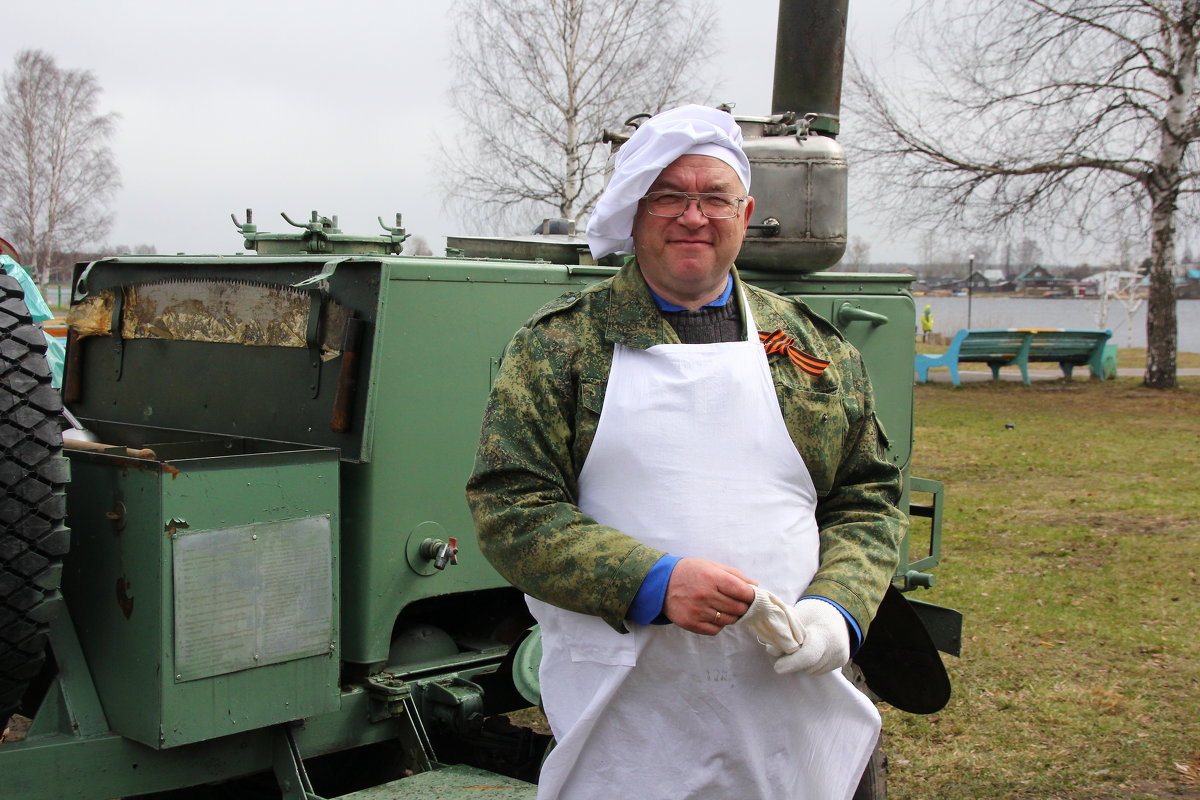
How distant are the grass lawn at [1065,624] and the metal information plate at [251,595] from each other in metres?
A: 2.35

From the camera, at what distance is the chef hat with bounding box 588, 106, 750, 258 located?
219cm

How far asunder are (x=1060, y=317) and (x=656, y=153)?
63001 mm

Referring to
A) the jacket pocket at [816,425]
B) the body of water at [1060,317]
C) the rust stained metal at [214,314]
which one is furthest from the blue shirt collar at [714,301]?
the body of water at [1060,317]

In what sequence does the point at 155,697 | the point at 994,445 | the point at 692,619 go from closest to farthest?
the point at 692,619 < the point at 155,697 < the point at 994,445

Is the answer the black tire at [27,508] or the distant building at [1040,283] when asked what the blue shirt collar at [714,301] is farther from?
the distant building at [1040,283]

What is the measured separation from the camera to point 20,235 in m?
37.3

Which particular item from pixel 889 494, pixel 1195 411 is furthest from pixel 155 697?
pixel 1195 411

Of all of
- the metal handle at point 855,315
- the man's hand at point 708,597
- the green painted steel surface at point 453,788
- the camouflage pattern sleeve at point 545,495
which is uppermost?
the metal handle at point 855,315

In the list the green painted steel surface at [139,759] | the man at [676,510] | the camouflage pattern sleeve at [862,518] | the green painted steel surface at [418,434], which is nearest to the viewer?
the man at [676,510]

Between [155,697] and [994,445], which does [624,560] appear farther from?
[994,445]

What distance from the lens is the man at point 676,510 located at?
2.07 m

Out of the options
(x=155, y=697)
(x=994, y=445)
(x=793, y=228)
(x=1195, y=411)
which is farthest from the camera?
(x=1195, y=411)

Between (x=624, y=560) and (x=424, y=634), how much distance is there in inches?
80.8

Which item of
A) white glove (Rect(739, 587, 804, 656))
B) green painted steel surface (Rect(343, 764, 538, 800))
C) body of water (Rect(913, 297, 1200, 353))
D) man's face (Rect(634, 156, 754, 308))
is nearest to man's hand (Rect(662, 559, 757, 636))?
white glove (Rect(739, 587, 804, 656))
